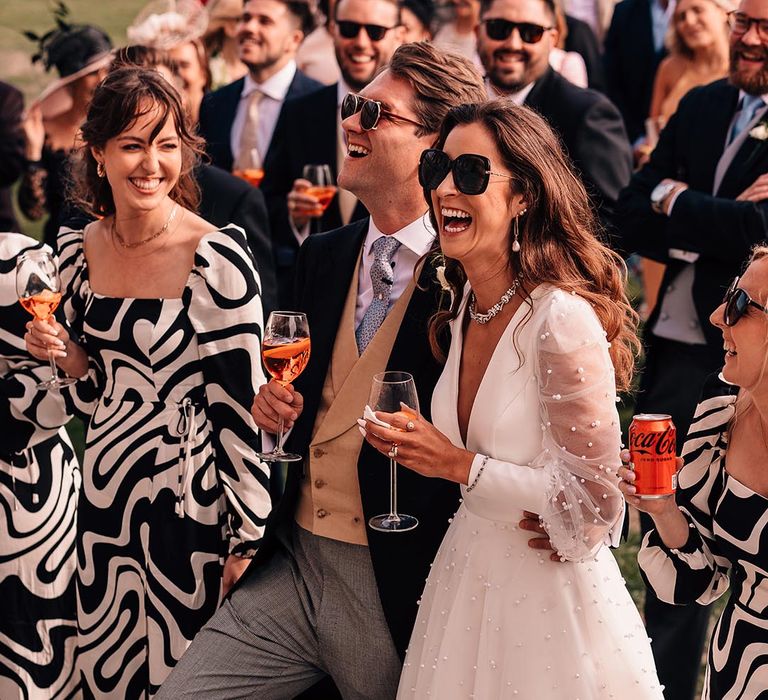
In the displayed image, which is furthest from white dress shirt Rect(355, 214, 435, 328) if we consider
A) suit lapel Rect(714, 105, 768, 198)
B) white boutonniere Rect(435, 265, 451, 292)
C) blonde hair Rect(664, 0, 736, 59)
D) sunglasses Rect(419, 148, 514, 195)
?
blonde hair Rect(664, 0, 736, 59)

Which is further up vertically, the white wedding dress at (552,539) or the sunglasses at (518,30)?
the sunglasses at (518,30)

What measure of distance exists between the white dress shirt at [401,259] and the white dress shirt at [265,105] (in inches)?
147

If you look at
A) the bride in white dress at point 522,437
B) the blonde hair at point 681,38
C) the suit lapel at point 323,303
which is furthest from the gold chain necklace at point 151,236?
the blonde hair at point 681,38

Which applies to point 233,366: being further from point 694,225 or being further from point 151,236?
point 694,225

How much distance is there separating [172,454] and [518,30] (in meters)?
3.10

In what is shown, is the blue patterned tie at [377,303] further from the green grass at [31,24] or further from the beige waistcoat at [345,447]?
the green grass at [31,24]

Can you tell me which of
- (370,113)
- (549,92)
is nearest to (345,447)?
(370,113)

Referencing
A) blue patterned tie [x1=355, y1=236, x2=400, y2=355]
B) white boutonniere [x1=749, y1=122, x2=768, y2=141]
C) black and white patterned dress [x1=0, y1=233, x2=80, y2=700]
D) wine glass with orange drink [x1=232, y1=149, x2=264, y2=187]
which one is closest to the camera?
blue patterned tie [x1=355, y1=236, x2=400, y2=355]

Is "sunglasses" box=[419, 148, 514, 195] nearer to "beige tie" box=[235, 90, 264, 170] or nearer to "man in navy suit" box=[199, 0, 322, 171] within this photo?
"beige tie" box=[235, 90, 264, 170]

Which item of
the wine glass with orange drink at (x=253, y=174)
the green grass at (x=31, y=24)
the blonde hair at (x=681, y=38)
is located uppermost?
the green grass at (x=31, y=24)

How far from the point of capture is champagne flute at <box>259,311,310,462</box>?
3646mm

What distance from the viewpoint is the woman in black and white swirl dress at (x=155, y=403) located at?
4387mm

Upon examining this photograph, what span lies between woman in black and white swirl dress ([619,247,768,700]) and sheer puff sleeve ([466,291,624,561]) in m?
0.13

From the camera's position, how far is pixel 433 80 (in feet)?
13.0
